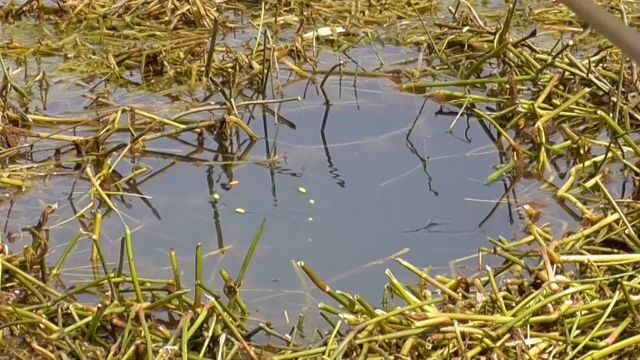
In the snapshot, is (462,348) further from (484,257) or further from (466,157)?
(466,157)

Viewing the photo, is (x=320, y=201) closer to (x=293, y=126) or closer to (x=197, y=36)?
(x=293, y=126)

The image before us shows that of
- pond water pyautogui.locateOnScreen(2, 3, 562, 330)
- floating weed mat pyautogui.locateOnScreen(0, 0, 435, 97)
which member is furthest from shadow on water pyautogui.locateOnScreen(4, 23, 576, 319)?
floating weed mat pyautogui.locateOnScreen(0, 0, 435, 97)

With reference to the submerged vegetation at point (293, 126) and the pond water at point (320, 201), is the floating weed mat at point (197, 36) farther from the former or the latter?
the pond water at point (320, 201)

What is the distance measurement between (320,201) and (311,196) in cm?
4

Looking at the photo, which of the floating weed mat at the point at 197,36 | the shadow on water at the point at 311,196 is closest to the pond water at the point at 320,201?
the shadow on water at the point at 311,196

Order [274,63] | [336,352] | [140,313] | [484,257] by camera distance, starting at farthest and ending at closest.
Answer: [274,63], [484,257], [140,313], [336,352]

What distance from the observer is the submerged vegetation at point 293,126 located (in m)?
1.78

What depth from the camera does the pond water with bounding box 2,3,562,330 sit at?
2.20 meters

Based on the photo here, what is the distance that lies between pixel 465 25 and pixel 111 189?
1.70m

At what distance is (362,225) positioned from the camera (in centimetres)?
237

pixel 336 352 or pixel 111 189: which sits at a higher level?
pixel 336 352

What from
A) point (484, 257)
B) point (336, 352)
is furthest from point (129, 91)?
point (336, 352)

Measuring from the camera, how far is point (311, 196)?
2.53m

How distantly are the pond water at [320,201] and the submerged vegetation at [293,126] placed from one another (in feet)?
0.17
